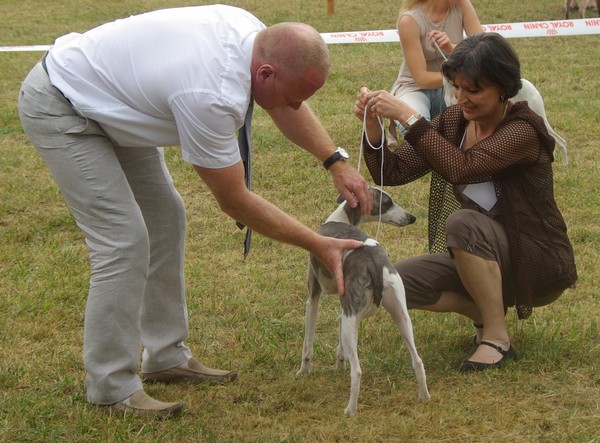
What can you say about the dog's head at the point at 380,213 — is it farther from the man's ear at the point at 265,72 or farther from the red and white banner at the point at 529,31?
the red and white banner at the point at 529,31

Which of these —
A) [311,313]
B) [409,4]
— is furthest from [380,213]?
[409,4]

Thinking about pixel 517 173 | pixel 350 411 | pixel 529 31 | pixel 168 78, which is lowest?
pixel 529 31

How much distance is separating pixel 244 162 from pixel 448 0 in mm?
3739

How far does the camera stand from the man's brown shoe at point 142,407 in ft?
12.5

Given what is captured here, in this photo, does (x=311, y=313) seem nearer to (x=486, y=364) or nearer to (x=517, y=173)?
(x=486, y=364)

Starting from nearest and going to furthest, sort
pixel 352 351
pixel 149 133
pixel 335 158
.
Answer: pixel 149 133 < pixel 352 351 < pixel 335 158

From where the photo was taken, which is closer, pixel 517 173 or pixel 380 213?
pixel 517 173

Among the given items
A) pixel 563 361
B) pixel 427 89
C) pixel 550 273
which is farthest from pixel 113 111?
pixel 427 89


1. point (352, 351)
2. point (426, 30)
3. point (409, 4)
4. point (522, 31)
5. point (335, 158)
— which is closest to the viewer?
point (352, 351)

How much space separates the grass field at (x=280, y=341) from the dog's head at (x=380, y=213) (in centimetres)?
56

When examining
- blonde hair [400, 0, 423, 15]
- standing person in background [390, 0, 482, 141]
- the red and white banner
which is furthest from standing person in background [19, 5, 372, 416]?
the red and white banner

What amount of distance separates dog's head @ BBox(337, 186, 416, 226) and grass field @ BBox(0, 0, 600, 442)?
0.56 m

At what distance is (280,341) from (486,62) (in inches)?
70.2

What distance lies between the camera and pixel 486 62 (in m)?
3.92
